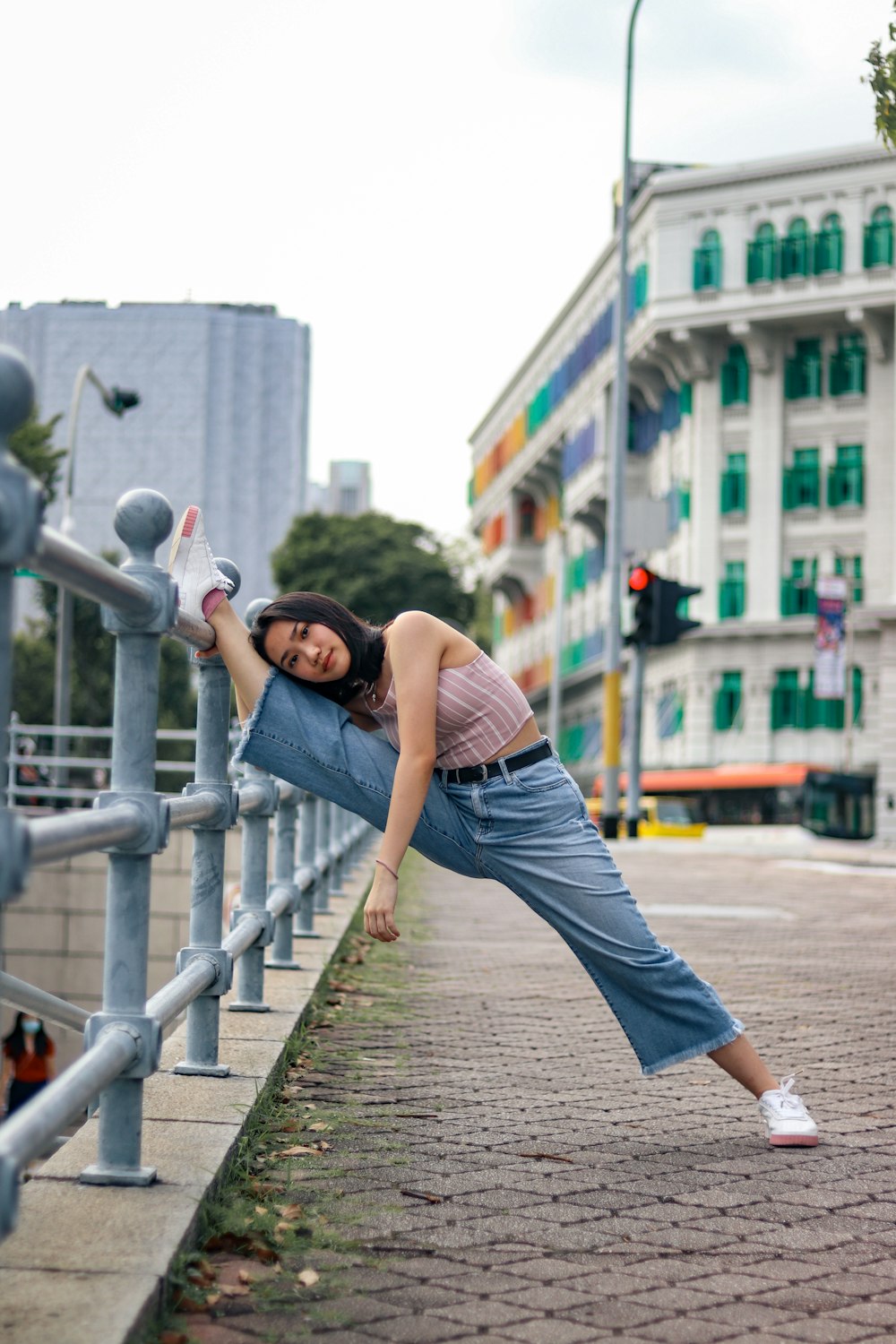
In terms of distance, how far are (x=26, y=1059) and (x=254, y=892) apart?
11115 mm

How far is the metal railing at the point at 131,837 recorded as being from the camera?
2.17 metres

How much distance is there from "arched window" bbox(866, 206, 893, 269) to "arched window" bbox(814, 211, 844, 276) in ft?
2.49

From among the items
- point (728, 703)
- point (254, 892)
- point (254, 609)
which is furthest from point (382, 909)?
point (728, 703)

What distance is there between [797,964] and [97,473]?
73.3 meters

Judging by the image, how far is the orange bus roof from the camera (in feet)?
150

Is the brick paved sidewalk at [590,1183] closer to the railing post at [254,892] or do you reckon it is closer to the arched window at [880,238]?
the railing post at [254,892]

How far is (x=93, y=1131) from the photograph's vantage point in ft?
11.8

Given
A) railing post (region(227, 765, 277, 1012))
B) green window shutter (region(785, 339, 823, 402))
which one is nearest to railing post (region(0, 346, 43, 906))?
railing post (region(227, 765, 277, 1012))

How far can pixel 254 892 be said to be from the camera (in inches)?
208

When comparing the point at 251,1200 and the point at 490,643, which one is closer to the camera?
the point at 251,1200

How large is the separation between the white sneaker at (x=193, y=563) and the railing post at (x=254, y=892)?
1.17 meters

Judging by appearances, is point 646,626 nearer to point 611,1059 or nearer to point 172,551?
point 611,1059

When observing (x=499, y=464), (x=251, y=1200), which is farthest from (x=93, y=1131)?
(x=499, y=464)

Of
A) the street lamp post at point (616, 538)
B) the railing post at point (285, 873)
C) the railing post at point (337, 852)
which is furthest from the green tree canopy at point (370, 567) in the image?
the railing post at point (285, 873)
